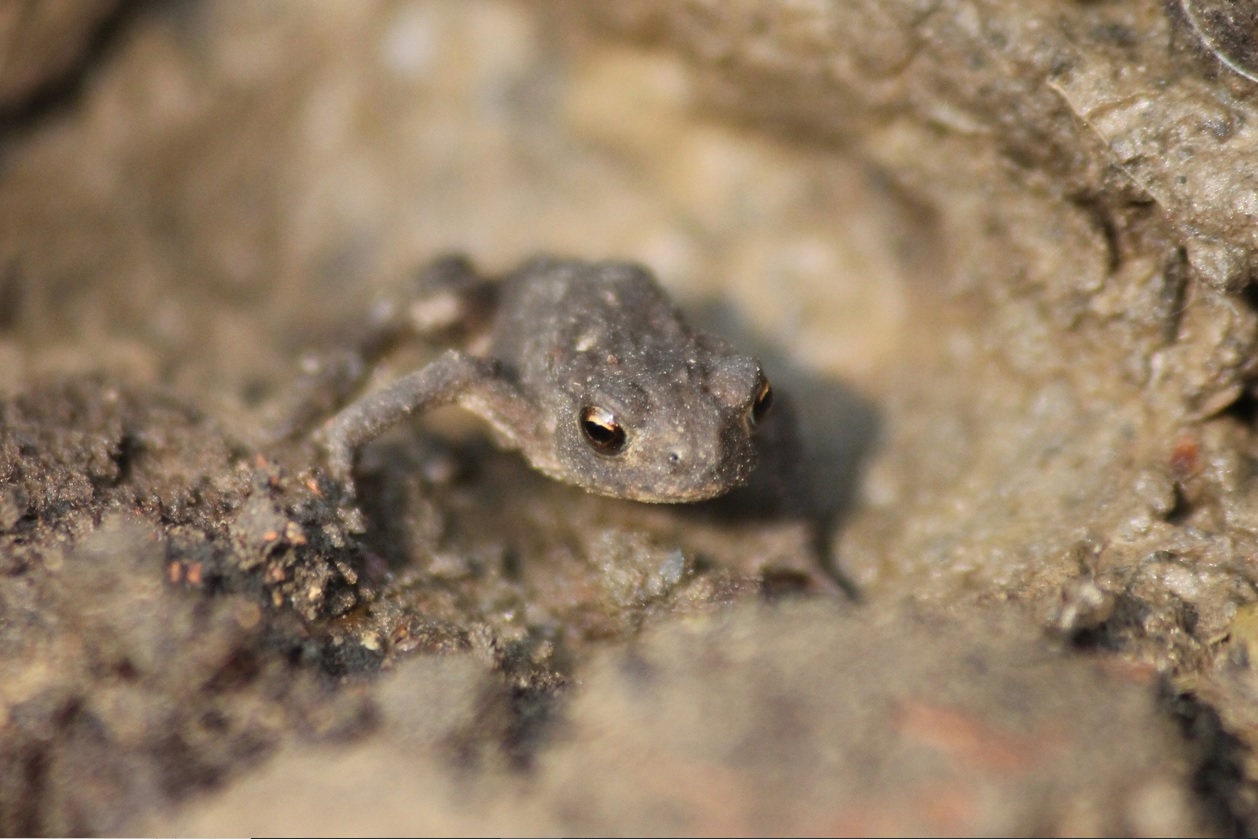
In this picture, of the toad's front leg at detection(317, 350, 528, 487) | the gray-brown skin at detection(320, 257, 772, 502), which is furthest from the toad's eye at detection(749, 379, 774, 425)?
the toad's front leg at detection(317, 350, 528, 487)

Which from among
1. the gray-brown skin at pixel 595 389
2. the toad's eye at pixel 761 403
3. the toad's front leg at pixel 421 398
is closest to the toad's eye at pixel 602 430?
the gray-brown skin at pixel 595 389

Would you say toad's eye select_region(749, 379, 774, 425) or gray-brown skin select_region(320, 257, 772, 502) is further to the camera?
toad's eye select_region(749, 379, 774, 425)

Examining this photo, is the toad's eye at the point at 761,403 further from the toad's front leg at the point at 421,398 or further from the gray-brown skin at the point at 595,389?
the toad's front leg at the point at 421,398

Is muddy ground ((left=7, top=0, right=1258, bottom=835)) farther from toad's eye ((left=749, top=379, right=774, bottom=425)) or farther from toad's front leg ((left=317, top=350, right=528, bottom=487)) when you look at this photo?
toad's eye ((left=749, top=379, right=774, bottom=425))

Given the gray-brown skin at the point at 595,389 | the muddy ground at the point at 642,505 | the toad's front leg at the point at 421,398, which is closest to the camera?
the muddy ground at the point at 642,505

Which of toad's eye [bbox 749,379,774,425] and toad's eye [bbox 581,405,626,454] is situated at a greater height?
toad's eye [bbox 749,379,774,425]

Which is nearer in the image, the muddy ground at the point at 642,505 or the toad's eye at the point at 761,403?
the muddy ground at the point at 642,505
